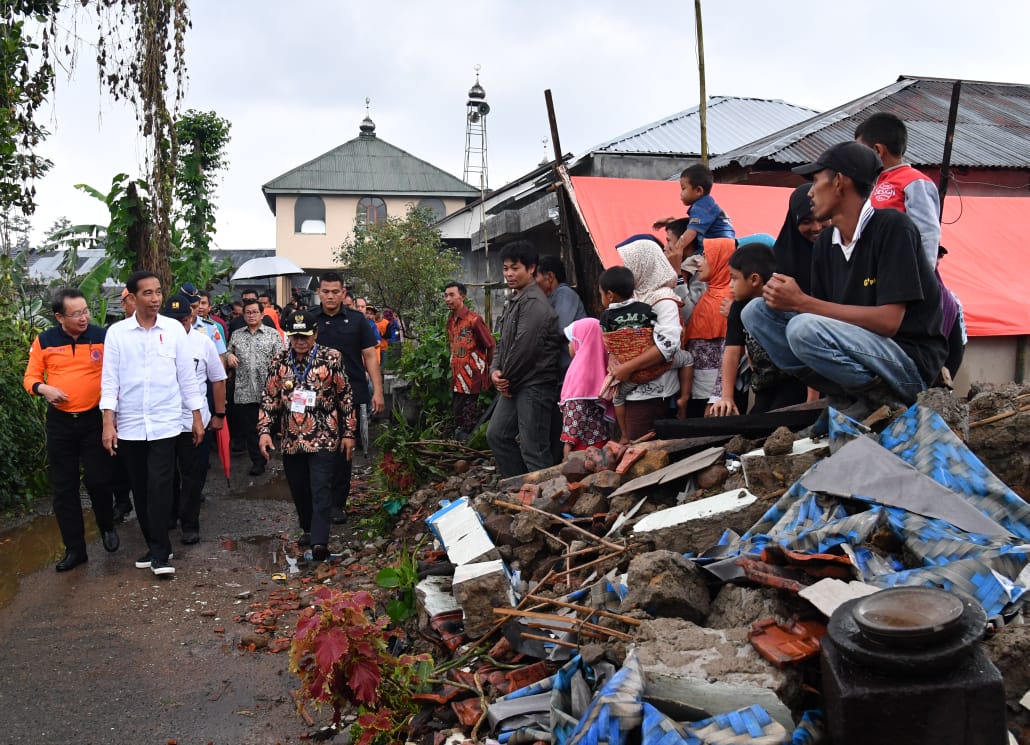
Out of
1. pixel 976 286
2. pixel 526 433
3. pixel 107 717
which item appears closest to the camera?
pixel 107 717

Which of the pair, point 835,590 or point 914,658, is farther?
point 835,590

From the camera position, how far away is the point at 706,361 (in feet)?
19.7

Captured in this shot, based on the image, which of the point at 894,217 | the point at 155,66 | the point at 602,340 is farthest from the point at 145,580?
the point at 155,66

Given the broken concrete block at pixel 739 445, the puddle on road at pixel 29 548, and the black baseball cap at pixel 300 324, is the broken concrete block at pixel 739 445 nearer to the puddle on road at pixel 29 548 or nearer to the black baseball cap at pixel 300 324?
the black baseball cap at pixel 300 324

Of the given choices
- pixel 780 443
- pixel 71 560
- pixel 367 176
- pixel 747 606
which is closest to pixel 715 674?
pixel 747 606

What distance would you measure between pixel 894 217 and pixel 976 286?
5.94 metres

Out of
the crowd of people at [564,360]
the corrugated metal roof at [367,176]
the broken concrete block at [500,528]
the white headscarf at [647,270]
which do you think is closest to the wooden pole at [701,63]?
the crowd of people at [564,360]

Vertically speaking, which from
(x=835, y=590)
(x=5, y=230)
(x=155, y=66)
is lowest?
(x=835, y=590)

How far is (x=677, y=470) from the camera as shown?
473cm

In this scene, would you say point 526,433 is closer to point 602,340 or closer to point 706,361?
point 602,340

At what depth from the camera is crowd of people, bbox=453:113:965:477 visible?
4.13 metres

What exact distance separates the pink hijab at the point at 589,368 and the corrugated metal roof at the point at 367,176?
112ft

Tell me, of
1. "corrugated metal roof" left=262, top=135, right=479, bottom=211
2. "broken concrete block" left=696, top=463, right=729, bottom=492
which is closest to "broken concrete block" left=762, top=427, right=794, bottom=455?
"broken concrete block" left=696, top=463, right=729, bottom=492

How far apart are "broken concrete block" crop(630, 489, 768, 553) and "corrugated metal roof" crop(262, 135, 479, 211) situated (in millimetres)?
36364
